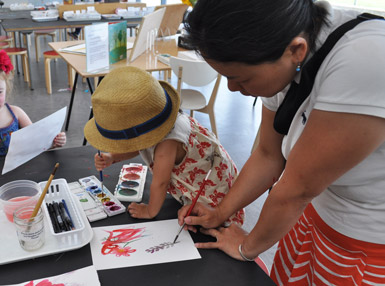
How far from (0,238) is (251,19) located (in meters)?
0.82

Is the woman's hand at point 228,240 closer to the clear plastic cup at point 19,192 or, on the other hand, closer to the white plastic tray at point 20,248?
the white plastic tray at point 20,248

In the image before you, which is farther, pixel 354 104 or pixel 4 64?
pixel 4 64

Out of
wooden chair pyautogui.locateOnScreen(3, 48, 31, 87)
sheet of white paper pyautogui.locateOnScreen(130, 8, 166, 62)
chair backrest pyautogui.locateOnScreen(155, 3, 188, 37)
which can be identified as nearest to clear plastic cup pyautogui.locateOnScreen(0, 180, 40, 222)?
sheet of white paper pyautogui.locateOnScreen(130, 8, 166, 62)

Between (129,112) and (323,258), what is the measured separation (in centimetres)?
66

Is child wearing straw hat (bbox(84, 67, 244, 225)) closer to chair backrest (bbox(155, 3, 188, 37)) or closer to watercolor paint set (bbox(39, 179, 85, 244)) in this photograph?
watercolor paint set (bbox(39, 179, 85, 244))

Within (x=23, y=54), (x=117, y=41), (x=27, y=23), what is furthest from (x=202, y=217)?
(x=23, y=54)

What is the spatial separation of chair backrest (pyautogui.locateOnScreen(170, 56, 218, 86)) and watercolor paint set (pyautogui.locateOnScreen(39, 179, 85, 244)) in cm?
198

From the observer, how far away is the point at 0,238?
926mm

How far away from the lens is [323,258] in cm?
91

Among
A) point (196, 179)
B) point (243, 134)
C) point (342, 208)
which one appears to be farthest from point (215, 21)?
point (243, 134)

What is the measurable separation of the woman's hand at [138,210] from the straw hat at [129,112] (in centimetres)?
17

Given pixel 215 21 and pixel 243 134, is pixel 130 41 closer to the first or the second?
pixel 243 134

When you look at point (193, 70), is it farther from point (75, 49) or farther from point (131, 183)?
point (131, 183)

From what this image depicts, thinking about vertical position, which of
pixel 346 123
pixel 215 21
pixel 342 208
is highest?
pixel 215 21
